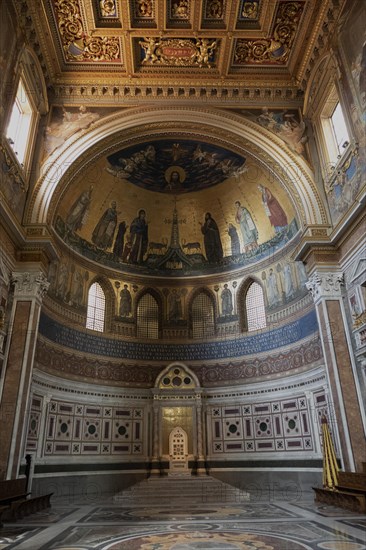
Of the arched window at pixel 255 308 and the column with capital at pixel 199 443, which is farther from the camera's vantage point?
the arched window at pixel 255 308

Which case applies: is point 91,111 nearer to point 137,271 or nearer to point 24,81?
point 24,81

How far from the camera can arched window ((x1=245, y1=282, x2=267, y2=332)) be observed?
21812mm

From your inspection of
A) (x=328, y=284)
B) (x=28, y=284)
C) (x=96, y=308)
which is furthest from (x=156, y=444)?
(x=328, y=284)

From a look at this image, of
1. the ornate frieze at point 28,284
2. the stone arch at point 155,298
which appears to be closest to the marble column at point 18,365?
the ornate frieze at point 28,284

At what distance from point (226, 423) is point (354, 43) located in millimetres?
17252

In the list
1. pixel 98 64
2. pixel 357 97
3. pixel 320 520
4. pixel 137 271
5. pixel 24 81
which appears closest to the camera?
pixel 320 520

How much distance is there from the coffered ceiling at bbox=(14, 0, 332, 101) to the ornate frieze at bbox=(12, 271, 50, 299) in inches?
372

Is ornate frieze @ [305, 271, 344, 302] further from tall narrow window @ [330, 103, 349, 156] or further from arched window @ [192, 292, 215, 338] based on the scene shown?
arched window @ [192, 292, 215, 338]

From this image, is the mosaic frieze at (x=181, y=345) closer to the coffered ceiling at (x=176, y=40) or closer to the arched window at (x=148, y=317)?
the arched window at (x=148, y=317)

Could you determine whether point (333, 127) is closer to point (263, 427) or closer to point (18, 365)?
point (263, 427)

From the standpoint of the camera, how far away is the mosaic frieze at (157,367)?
17.9 m

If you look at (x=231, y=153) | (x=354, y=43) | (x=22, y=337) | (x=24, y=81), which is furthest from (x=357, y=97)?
(x=22, y=337)

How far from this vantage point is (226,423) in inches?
829

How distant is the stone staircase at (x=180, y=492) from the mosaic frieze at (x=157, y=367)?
480cm
